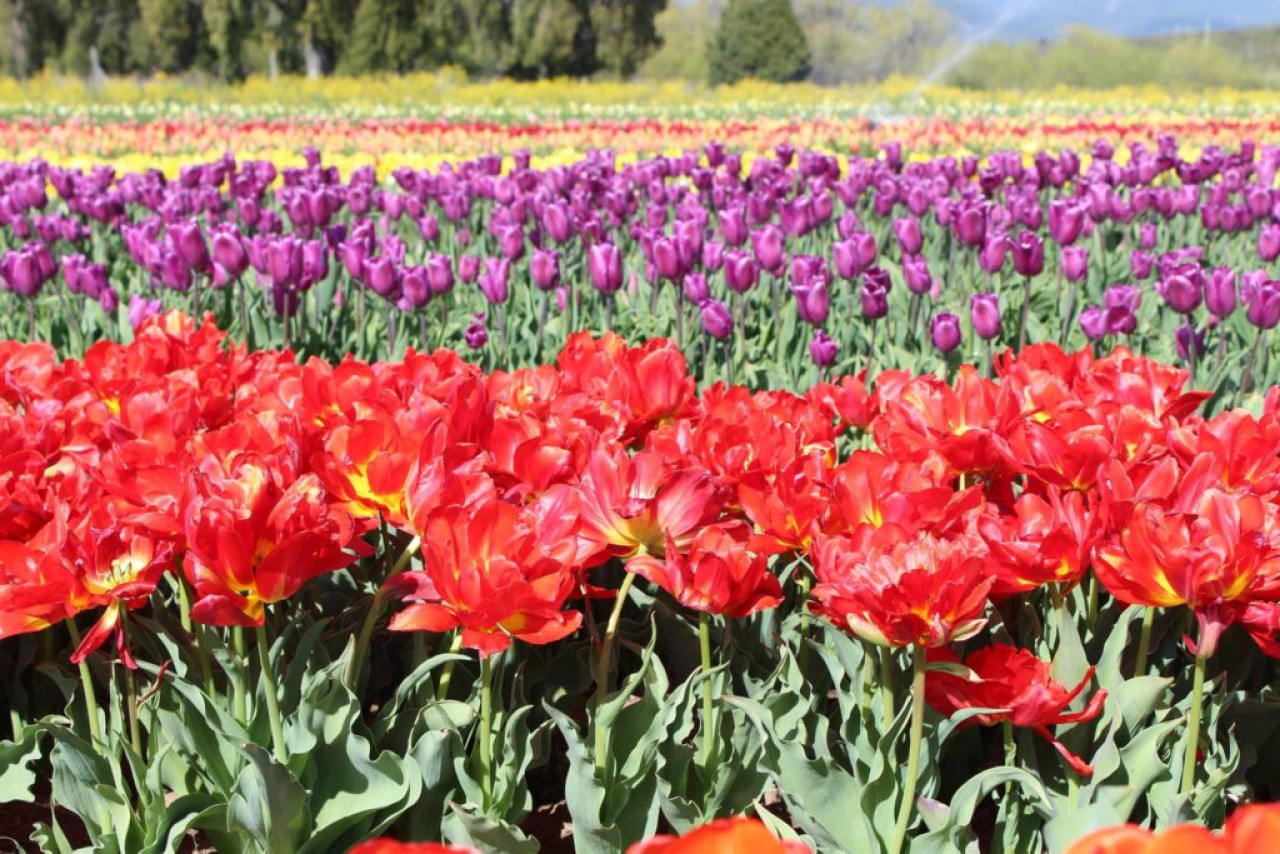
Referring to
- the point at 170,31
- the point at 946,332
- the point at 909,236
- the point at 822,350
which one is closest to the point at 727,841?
the point at 822,350

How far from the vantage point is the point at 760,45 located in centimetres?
4788

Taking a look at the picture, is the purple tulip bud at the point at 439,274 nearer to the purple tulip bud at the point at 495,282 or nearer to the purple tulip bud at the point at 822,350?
the purple tulip bud at the point at 495,282

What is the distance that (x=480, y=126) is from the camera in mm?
16844

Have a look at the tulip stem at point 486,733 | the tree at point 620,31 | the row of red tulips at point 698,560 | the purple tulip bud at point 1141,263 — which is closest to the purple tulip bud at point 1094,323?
the purple tulip bud at point 1141,263

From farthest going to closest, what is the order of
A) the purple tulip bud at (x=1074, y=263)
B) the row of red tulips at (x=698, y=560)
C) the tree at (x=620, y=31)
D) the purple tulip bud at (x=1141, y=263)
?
the tree at (x=620, y=31) → the purple tulip bud at (x=1141, y=263) → the purple tulip bud at (x=1074, y=263) → the row of red tulips at (x=698, y=560)

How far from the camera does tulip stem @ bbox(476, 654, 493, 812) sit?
1.58 meters

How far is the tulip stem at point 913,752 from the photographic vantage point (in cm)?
148

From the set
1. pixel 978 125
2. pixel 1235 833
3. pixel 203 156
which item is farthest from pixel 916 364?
pixel 978 125

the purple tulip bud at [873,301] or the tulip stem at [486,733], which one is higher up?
the purple tulip bud at [873,301]

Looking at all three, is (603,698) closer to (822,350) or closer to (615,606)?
(615,606)

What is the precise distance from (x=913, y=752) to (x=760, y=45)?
48.8 metres

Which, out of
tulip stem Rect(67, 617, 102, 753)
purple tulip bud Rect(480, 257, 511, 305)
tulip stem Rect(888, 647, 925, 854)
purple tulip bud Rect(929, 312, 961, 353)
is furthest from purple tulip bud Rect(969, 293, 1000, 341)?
tulip stem Rect(67, 617, 102, 753)

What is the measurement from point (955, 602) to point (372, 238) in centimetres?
448

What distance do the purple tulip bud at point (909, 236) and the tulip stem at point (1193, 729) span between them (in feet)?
9.92
